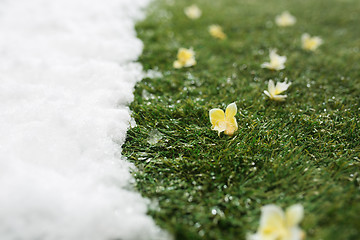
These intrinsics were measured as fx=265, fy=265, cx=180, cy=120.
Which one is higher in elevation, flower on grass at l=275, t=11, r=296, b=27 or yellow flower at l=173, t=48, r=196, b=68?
flower on grass at l=275, t=11, r=296, b=27

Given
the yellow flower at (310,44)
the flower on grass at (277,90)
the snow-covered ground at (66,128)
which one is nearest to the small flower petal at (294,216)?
the snow-covered ground at (66,128)

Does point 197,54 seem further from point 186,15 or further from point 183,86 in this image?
point 186,15

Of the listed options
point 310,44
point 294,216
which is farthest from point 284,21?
point 294,216

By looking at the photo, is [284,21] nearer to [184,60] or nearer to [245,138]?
[184,60]

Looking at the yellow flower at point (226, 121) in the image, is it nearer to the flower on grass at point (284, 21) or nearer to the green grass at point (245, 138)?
the green grass at point (245, 138)

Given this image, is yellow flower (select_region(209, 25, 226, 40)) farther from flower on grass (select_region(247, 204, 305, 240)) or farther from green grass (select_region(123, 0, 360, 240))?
flower on grass (select_region(247, 204, 305, 240))

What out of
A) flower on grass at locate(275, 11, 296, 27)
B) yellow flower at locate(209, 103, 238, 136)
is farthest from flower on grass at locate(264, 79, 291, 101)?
flower on grass at locate(275, 11, 296, 27)
